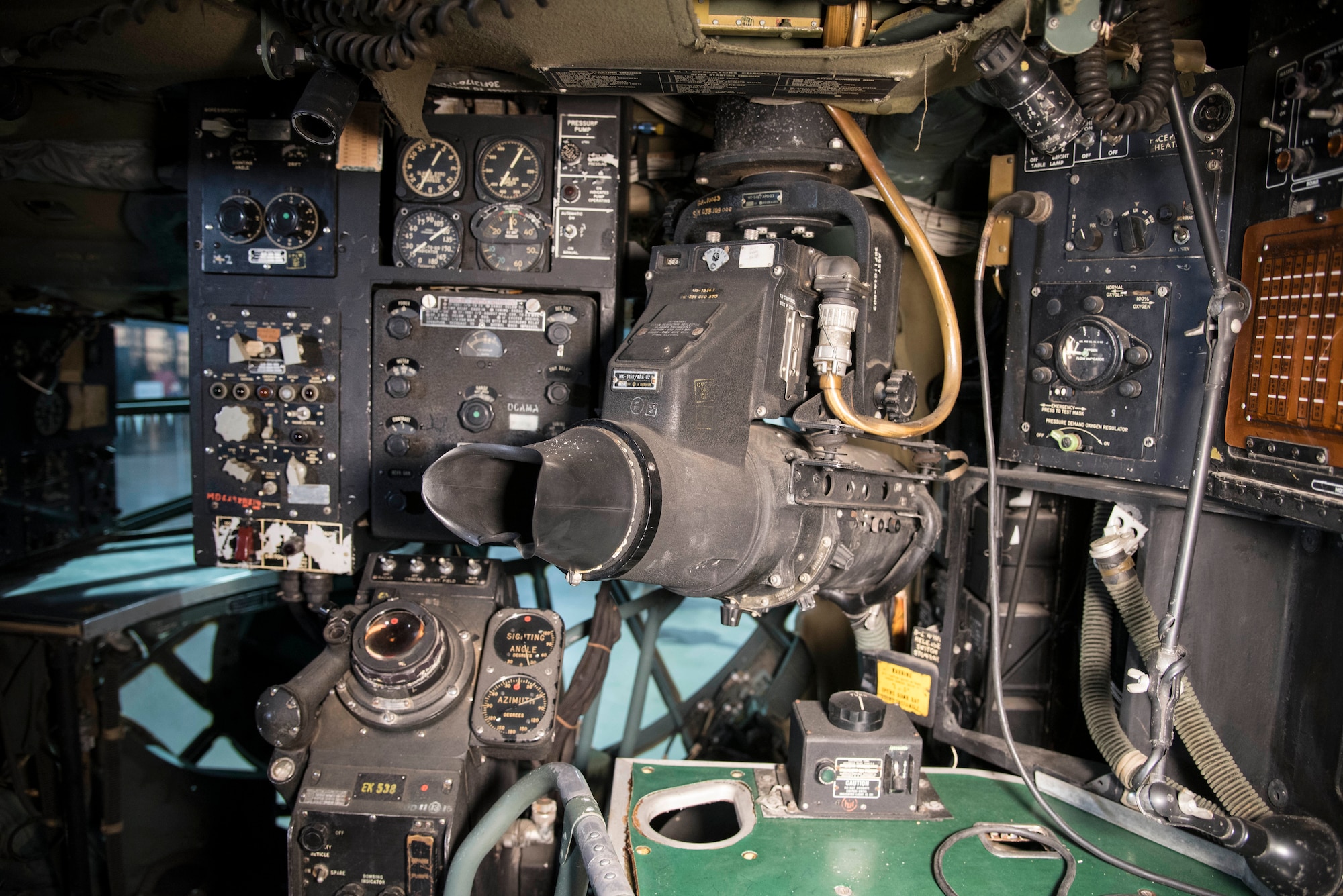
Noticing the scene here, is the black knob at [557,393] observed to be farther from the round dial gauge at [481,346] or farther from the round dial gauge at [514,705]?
the round dial gauge at [514,705]

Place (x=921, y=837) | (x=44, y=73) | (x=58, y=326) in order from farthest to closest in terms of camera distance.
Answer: (x=58, y=326)
(x=44, y=73)
(x=921, y=837)

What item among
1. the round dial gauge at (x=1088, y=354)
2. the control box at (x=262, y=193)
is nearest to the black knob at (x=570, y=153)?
the control box at (x=262, y=193)

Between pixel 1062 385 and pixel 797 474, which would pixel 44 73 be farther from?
pixel 1062 385

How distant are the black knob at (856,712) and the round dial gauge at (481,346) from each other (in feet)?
4.61

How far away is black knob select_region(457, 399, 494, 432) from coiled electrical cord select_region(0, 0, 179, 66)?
120cm

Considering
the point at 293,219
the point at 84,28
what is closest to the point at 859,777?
the point at 293,219

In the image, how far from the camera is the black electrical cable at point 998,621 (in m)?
1.79

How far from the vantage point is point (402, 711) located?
2189mm

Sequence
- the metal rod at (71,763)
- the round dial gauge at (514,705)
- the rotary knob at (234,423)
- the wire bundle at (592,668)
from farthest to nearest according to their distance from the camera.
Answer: the metal rod at (71,763) < the wire bundle at (592,668) < the rotary knob at (234,423) < the round dial gauge at (514,705)

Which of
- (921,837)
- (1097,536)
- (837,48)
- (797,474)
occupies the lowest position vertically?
(921,837)

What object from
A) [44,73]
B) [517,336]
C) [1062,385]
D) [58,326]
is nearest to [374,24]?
[517,336]

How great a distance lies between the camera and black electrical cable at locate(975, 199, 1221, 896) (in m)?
1.79

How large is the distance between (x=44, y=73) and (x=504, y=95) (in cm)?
134

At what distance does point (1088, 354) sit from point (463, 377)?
1761 mm
